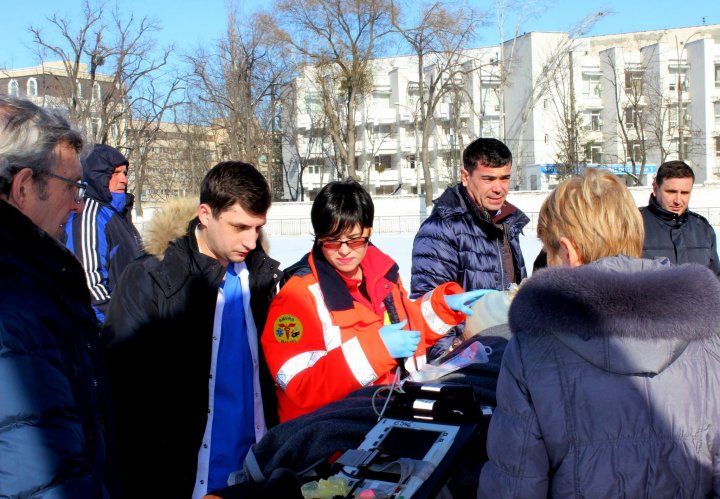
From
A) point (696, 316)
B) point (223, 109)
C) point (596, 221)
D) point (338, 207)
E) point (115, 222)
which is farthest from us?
point (223, 109)

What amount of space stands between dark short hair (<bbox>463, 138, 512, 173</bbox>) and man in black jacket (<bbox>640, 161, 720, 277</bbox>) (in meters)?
1.70

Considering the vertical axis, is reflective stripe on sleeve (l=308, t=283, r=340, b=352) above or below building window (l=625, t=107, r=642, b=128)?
below

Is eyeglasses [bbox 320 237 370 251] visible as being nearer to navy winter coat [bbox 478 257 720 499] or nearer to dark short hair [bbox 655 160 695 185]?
navy winter coat [bbox 478 257 720 499]

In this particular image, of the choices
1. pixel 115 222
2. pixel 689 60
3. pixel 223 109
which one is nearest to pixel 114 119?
pixel 223 109

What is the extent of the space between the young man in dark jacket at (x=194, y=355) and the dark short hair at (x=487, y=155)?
1.53 m

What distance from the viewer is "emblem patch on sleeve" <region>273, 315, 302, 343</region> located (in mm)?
2311

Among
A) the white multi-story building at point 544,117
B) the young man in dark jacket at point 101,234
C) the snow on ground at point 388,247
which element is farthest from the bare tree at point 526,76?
the young man in dark jacket at point 101,234

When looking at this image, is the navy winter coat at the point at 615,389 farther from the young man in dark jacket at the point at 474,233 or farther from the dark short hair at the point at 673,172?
the dark short hair at the point at 673,172

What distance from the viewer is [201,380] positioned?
101 inches

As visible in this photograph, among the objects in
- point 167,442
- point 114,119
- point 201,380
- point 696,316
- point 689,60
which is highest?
point 689,60

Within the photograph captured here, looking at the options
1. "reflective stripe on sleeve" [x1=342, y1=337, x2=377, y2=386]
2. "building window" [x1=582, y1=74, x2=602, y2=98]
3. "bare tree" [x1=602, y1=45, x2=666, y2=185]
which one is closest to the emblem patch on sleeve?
"reflective stripe on sleeve" [x1=342, y1=337, x2=377, y2=386]

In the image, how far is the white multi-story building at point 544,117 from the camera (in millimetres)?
43281

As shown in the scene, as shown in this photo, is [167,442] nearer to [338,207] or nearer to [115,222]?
[338,207]

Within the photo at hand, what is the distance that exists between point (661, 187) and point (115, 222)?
4.01 meters
